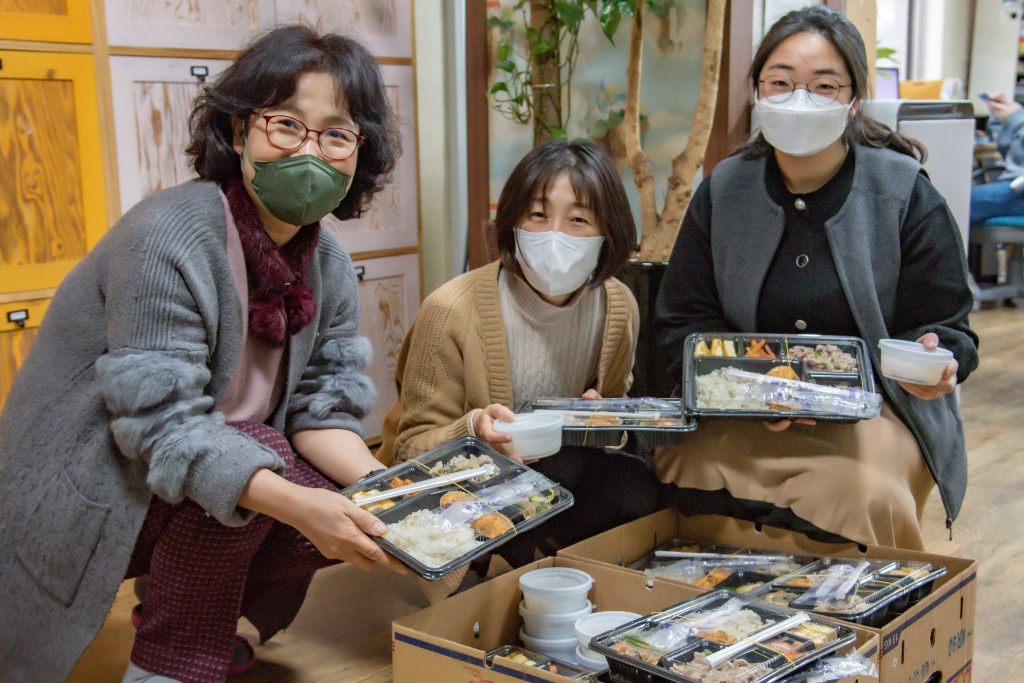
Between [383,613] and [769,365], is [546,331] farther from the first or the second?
[383,613]

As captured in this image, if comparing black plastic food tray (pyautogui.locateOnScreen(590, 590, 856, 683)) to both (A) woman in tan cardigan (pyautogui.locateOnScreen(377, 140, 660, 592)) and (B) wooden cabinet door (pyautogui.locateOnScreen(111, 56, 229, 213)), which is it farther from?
(B) wooden cabinet door (pyautogui.locateOnScreen(111, 56, 229, 213))

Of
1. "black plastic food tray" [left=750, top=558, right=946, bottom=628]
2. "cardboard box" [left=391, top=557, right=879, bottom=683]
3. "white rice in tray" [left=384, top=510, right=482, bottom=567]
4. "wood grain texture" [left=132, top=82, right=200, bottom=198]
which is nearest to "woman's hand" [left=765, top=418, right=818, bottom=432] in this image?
"black plastic food tray" [left=750, top=558, right=946, bottom=628]

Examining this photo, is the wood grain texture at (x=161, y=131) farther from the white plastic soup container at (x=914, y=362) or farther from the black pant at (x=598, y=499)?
the white plastic soup container at (x=914, y=362)

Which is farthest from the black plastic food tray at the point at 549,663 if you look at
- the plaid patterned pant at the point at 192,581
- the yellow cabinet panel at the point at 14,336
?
the yellow cabinet panel at the point at 14,336

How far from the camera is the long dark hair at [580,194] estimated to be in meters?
1.84

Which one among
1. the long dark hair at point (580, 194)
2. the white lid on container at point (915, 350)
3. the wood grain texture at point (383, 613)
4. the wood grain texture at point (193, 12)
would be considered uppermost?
the wood grain texture at point (193, 12)

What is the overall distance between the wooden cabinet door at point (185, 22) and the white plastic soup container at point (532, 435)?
1346 millimetres

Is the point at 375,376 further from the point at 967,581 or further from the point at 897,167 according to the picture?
the point at 967,581

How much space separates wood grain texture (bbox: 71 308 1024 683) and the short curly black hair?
3.17ft

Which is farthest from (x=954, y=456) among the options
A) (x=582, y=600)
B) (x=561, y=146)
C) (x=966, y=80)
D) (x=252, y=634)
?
(x=966, y=80)

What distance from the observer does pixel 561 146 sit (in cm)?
190


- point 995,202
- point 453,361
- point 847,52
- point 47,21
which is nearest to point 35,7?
point 47,21

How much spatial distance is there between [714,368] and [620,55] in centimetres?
148

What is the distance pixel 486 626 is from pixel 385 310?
175cm
